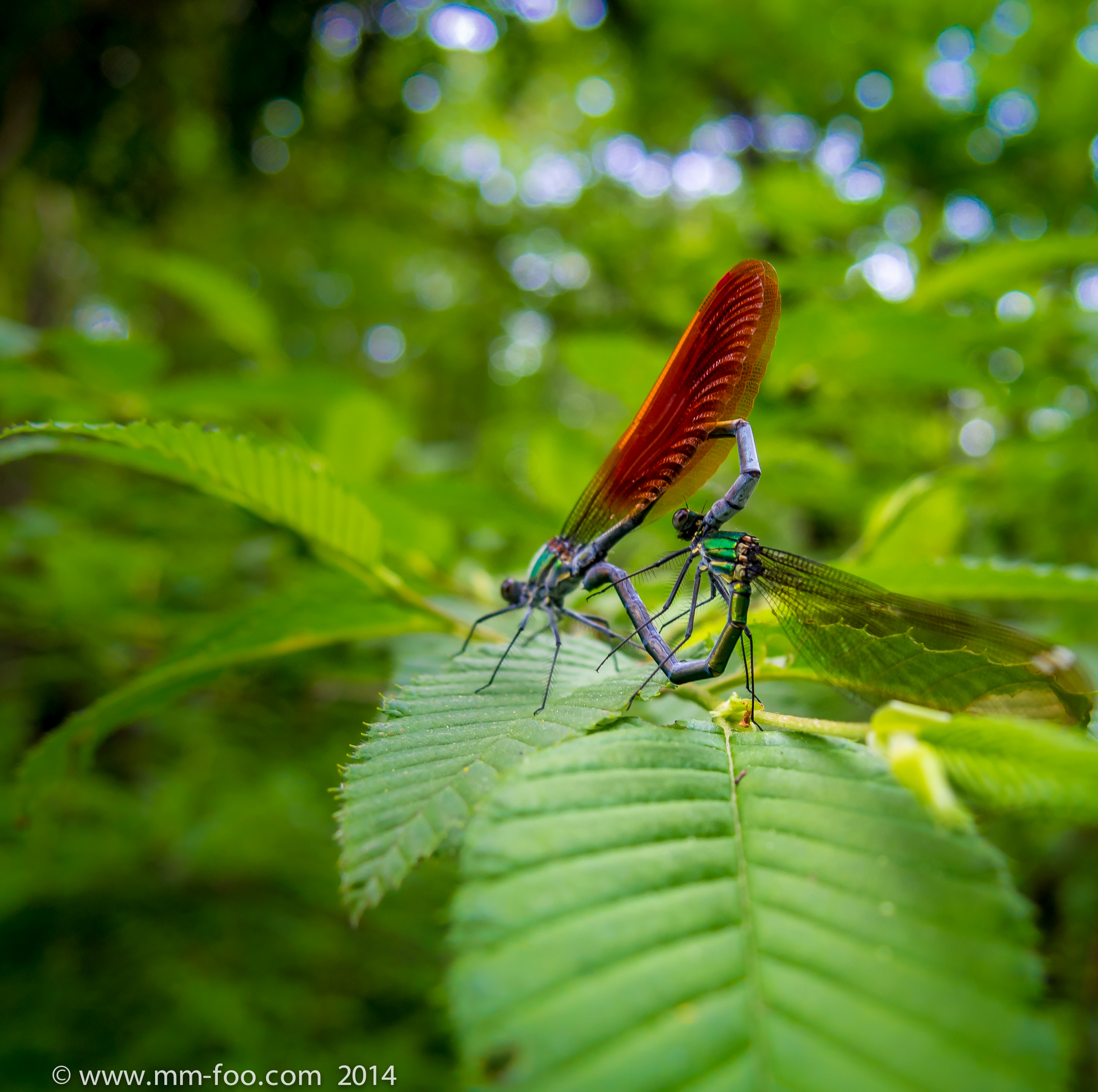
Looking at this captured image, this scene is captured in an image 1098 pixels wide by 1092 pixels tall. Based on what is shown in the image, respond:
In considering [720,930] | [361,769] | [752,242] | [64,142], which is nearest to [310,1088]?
[361,769]

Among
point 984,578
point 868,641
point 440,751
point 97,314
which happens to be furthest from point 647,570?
point 97,314

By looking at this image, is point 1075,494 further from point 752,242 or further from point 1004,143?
point 752,242

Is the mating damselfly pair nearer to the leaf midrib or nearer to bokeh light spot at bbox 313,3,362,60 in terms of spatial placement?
the leaf midrib

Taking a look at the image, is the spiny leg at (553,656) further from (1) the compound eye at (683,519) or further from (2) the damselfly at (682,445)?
(1) the compound eye at (683,519)

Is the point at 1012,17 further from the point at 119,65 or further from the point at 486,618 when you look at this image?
the point at 119,65

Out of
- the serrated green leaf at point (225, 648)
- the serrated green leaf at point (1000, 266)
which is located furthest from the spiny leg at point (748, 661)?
the serrated green leaf at point (1000, 266)

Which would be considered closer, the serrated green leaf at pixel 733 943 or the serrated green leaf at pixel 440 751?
the serrated green leaf at pixel 733 943

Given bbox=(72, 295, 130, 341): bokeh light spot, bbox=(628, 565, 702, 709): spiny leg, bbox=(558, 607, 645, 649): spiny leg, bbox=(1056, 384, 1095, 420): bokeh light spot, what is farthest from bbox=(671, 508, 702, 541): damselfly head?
bbox=(72, 295, 130, 341): bokeh light spot
